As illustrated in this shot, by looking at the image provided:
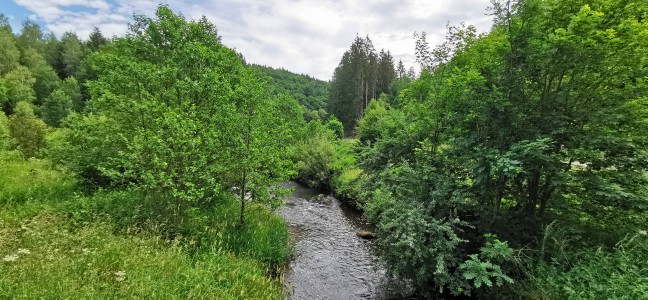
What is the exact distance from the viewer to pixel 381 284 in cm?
883

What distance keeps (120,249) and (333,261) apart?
6.93m

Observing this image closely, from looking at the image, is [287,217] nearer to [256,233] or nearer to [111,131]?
[256,233]

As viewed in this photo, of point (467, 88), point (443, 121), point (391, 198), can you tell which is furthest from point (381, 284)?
point (467, 88)

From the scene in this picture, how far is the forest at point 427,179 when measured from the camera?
18.7 feet

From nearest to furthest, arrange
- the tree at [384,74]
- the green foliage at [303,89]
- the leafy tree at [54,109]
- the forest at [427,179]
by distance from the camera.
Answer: the forest at [427,179] < the leafy tree at [54,109] < the tree at [384,74] < the green foliage at [303,89]

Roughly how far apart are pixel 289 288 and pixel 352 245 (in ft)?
14.3

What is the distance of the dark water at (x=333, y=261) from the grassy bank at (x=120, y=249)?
1.06 metres

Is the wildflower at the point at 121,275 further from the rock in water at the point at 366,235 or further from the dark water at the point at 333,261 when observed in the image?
the rock in water at the point at 366,235

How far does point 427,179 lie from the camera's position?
26.0 feet

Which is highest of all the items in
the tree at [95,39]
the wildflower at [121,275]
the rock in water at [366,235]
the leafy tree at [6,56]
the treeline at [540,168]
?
the tree at [95,39]

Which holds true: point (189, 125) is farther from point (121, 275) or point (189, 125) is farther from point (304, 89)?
point (304, 89)

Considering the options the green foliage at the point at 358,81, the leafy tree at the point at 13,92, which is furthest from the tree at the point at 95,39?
the green foliage at the point at 358,81

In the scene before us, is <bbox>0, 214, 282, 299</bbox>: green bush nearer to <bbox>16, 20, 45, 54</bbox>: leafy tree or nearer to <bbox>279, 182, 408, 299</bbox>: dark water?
<bbox>279, 182, 408, 299</bbox>: dark water

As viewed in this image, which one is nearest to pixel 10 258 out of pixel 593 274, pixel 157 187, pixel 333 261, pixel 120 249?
pixel 120 249
